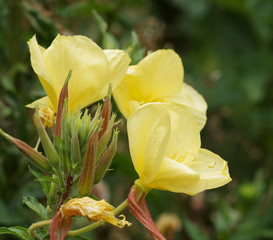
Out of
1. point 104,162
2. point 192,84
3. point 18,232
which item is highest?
point 104,162

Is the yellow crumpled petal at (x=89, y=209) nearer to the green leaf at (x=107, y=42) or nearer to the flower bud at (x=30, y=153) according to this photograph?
the flower bud at (x=30, y=153)

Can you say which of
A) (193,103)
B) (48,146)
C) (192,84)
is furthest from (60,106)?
(192,84)

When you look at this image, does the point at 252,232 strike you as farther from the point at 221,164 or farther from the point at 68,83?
the point at 68,83

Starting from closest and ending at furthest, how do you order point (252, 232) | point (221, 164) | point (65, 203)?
point (65, 203) → point (221, 164) → point (252, 232)

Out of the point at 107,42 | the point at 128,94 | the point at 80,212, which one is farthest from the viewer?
the point at 107,42

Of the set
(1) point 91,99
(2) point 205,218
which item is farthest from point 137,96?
(2) point 205,218

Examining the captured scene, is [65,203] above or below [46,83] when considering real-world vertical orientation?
below

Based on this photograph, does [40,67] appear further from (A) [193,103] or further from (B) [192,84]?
(B) [192,84]

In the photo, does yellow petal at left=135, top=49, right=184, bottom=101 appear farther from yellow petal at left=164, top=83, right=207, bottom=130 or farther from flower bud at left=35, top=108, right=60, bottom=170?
flower bud at left=35, top=108, right=60, bottom=170
